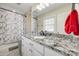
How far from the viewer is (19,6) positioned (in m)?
1.32

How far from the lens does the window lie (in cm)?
136

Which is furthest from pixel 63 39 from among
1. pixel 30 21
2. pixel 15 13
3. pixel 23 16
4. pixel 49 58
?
pixel 15 13

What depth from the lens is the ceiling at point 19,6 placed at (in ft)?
4.07

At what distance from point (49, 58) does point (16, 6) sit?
936mm

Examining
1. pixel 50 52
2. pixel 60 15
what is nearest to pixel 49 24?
pixel 60 15

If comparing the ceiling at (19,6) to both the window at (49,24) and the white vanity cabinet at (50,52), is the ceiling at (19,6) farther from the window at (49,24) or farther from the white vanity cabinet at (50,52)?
the white vanity cabinet at (50,52)

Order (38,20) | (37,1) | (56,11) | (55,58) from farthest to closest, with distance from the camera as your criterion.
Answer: (38,20)
(56,11)
(37,1)
(55,58)

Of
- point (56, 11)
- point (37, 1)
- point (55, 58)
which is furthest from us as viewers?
point (56, 11)

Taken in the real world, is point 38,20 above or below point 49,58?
above

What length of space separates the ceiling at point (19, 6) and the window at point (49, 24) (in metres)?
0.35

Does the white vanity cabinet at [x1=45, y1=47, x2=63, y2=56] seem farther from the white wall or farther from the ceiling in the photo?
the ceiling

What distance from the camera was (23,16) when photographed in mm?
1407

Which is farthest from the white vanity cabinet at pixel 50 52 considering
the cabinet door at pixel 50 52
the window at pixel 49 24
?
the window at pixel 49 24

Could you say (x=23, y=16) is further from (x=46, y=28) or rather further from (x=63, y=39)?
(x=63, y=39)
